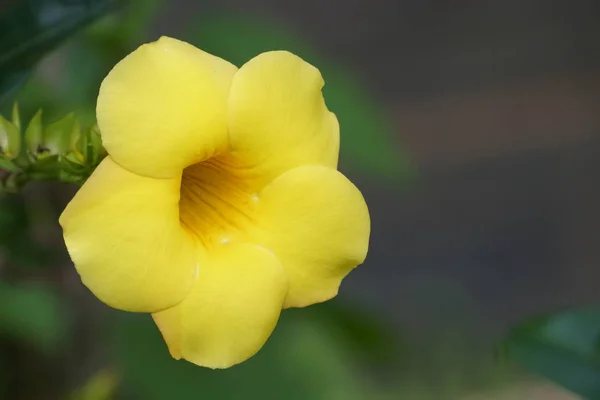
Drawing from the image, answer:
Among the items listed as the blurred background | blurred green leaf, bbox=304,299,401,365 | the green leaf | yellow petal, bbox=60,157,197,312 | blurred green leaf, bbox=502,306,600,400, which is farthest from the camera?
the blurred background

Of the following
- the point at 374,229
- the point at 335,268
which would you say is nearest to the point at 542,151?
the point at 374,229

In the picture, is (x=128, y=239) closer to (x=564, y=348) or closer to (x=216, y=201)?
(x=216, y=201)

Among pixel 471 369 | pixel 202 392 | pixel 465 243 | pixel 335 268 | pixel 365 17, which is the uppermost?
pixel 335 268

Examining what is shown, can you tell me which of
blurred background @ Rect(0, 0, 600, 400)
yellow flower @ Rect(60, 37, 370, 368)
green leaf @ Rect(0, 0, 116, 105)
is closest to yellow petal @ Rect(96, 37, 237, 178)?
yellow flower @ Rect(60, 37, 370, 368)

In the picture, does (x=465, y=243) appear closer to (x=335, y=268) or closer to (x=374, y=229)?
(x=374, y=229)

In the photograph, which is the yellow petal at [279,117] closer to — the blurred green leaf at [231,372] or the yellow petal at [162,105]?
the yellow petal at [162,105]

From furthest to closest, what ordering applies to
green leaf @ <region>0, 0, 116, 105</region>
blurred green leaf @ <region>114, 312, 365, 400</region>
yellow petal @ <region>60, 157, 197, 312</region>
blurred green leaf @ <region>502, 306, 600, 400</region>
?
blurred green leaf @ <region>114, 312, 365, 400</region>, blurred green leaf @ <region>502, 306, 600, 400</region>, green leaf @ <region>0, 0, 116, 105</region>, yellow petal @ <region>60, 157, 197, 312</region>

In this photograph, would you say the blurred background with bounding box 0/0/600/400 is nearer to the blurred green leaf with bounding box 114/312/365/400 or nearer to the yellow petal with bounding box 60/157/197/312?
the blurred green leaf with bounding box 114/312/365/400

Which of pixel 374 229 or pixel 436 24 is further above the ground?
pixel 436 24
